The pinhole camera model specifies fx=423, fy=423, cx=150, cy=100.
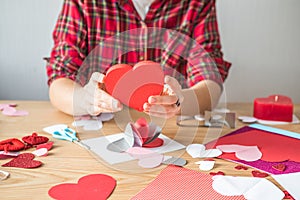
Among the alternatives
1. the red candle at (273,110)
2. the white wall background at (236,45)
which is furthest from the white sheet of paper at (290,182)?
the white wall background at (236,45)

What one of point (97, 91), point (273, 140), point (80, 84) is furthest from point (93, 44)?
point (273, 140)

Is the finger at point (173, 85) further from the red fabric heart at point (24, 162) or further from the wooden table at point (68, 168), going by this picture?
the red fabric heart at point (24, 162)

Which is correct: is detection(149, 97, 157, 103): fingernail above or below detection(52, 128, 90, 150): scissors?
above

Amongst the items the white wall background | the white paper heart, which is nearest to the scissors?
the white paper heart

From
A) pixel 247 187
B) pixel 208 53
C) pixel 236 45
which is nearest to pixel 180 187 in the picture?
pixel 247 187

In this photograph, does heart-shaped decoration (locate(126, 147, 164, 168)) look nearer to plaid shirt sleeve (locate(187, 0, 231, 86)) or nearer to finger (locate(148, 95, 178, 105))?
finger (locate(148, 95, 178, 105))

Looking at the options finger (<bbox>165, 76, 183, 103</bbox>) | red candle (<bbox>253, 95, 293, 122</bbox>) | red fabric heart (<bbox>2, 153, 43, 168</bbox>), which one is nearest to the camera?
red fabric heart (<bbox>2, 153, 43, 168</bbox>)

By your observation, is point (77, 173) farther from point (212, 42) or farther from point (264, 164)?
point (212, 42)

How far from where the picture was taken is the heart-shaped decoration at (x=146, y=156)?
0.72m

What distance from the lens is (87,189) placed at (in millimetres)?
616

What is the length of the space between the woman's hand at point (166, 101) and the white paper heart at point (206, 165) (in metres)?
0.13

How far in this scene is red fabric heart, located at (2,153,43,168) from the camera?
70 cm

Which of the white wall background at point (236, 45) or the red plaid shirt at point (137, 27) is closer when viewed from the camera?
the red plaid shirt at point (137, 27)

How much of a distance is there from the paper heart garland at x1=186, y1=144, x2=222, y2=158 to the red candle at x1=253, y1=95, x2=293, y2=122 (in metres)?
0.28
